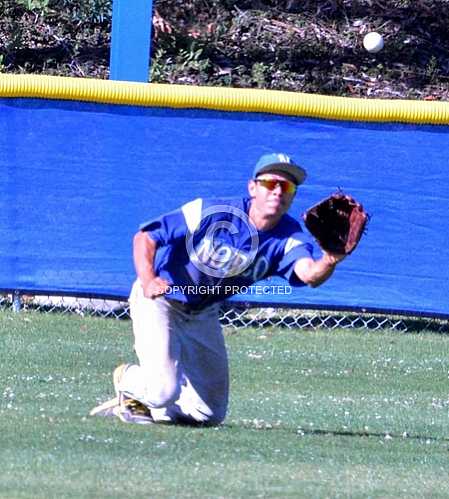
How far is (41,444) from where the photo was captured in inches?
237

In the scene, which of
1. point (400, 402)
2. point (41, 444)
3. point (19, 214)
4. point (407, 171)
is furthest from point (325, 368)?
point (41, 444)

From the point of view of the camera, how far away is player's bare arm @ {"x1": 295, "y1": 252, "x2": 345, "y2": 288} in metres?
6.09

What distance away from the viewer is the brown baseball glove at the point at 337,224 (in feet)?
19.9

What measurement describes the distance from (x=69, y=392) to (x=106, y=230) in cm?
291

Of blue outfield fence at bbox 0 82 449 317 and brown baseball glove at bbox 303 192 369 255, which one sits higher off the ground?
brown baseball glove at bbox 303 192 369 255

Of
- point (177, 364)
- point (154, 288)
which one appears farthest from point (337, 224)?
point (177, 364)

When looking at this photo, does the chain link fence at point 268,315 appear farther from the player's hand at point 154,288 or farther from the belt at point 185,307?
the player's hand at point 154,288

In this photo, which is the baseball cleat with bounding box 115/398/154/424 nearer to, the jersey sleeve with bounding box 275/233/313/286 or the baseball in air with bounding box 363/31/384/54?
the jersey sleeve with bounding box 275/233/313/286

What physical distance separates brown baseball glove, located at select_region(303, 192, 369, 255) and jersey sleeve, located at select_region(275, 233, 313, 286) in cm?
25

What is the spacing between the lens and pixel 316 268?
6.19m

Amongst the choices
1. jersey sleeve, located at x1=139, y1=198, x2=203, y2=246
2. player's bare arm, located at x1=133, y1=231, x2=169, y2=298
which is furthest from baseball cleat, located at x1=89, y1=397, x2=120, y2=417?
jersey sleeve, located at x1=139, y1=198, x2=203, y2=246

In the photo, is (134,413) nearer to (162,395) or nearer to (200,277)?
(162,395)

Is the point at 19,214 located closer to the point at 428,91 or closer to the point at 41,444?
the point at 41,444

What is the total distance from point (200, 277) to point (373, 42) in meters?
9.56
